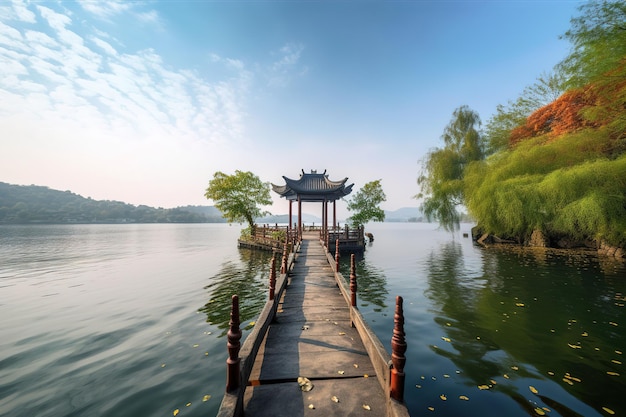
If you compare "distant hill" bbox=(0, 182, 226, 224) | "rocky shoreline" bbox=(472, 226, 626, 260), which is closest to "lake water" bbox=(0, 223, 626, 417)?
"rocky shoreline" bbox=(472, 226, 626, 260)

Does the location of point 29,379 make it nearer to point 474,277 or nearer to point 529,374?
point 529,374

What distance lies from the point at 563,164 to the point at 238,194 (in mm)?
29156

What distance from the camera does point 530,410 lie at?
3975 millimetres

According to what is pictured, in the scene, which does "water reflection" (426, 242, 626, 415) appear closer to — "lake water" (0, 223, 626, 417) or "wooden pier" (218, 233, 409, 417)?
"lake water" (0, 223, 626, 417)

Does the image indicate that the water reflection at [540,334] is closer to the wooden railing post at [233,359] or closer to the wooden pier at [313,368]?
the wooden pier at [313,368]

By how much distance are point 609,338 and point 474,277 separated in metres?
7.58

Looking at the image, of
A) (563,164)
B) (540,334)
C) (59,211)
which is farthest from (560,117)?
(59,211)

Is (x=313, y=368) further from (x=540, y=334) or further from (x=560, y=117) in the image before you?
(x=560, y=117)

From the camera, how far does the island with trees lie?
14516 millimetres

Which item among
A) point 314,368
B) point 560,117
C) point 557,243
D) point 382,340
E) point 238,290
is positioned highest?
point 560,117

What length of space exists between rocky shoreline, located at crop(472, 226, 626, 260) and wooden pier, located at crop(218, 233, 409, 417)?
23.1m

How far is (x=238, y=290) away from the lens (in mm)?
12180

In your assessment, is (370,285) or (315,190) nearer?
(370,285)

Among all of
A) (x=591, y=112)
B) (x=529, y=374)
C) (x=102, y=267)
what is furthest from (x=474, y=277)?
(x=102, y=267)
